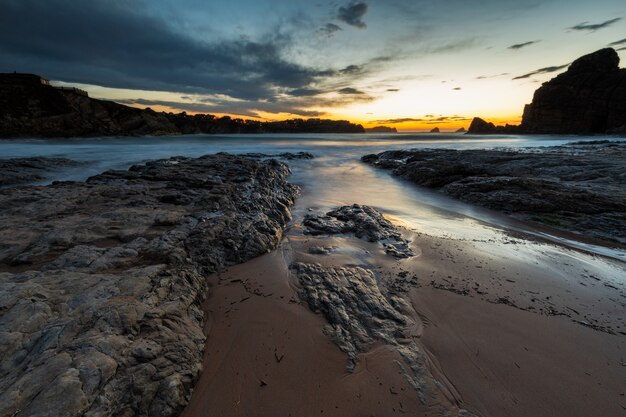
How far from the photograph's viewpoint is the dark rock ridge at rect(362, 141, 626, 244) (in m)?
5.88

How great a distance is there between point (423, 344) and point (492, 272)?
200 cm

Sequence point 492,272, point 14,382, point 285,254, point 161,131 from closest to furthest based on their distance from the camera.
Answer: point 14,382, point 492,272, point 285,254, point 161,131

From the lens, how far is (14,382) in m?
1.46

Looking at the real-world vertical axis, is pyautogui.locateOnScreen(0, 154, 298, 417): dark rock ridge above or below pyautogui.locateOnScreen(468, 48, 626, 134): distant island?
below

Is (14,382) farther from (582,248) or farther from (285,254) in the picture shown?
(582,248)

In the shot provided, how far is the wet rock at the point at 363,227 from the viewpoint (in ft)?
14.4

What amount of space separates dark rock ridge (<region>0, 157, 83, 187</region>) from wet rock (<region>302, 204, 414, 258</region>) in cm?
973

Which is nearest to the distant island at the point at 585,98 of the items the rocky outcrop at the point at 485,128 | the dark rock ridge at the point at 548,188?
the rocky outcrop at the point at 485,128

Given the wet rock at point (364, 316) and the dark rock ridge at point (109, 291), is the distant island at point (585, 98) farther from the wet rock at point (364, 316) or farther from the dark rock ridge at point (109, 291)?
the dark rock ridge at point (109, 291)

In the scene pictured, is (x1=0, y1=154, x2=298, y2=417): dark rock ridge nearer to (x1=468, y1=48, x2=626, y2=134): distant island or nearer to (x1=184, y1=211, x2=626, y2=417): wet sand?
(x1=184, y1=211, x2=626, y2=417): wet sand

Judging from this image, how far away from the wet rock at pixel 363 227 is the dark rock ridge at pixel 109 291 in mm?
845

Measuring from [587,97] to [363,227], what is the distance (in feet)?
302

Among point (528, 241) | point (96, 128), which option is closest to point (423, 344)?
point (528, 241)

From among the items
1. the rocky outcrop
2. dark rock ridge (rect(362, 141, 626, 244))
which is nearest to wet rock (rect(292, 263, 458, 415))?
dark rock ridge (rect(362, 141, 626, 244))
